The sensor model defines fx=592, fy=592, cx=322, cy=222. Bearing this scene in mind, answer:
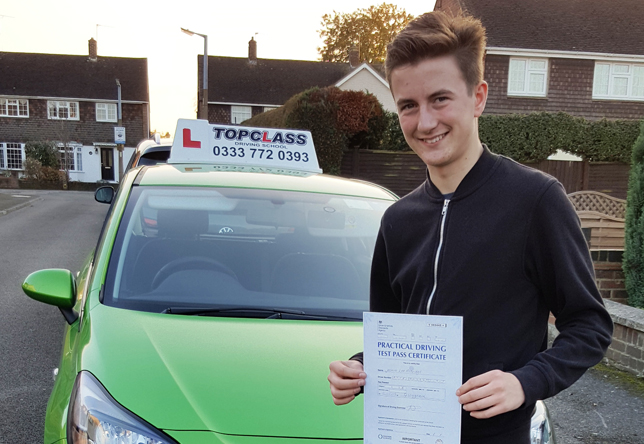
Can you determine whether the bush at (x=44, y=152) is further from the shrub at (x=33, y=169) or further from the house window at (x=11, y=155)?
the shrub at (x=33, y=169)

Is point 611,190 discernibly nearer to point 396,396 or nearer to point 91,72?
point 396,396

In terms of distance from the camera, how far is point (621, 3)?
2570 centimetres

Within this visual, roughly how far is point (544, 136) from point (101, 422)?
17.1 metres

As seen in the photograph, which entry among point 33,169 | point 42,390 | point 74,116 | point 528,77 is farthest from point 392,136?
point 74,116

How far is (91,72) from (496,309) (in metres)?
45.4

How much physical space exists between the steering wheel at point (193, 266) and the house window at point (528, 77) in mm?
22083

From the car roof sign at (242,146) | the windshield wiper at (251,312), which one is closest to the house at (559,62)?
the car roof sign at (242,146)

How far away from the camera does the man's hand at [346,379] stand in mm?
1426

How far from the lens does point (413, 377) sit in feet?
4.45

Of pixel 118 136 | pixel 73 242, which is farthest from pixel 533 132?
pixel 118 136

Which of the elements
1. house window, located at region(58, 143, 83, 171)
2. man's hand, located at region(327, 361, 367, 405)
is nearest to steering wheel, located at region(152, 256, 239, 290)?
man's hand, located at region(327, 361, 367, 405)

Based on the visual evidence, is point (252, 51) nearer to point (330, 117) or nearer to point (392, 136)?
point (392, 136)

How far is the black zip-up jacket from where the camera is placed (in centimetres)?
130

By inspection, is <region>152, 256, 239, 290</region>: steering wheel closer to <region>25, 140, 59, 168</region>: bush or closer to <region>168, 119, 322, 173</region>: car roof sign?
<region>168, 119, 322, 173</region>: car roof sign
